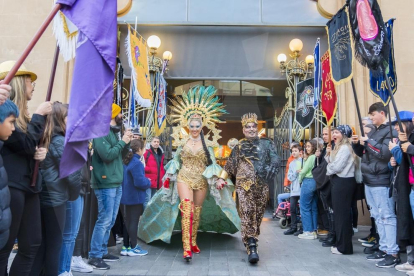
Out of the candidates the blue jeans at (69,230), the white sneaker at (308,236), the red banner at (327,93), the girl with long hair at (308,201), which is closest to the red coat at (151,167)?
the girl with long hair at (308,201)

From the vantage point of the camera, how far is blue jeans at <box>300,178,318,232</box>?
712 centimetres

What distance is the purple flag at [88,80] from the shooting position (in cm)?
275

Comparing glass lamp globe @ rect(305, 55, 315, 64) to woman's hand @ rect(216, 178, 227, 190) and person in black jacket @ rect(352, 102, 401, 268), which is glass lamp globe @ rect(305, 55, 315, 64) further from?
woman's hand @ rect(216, 178, 227, 190)

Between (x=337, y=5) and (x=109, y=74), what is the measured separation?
27.6ft

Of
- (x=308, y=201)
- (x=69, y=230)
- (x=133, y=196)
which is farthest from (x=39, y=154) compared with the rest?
(x=308, y=201)

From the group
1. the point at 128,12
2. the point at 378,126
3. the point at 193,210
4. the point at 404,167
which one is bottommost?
the point at 193,210

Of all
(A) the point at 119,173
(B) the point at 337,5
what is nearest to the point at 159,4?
(B) the point at 337,5

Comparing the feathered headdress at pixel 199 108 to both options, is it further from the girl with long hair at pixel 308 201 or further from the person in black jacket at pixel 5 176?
the person in black jacket at pixel 5 176

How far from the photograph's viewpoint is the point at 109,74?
117 inches

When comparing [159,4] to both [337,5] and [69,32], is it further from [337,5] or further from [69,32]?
[69,32]

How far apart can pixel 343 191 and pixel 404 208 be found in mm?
1095

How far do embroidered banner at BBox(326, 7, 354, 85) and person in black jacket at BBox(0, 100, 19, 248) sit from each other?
→ 4.46 metres

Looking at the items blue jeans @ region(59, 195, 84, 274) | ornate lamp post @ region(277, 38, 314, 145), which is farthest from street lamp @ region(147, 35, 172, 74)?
blue jeans @ region(59, 195, 84, 274)

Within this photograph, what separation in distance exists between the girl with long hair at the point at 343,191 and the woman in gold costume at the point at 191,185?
1.67m
